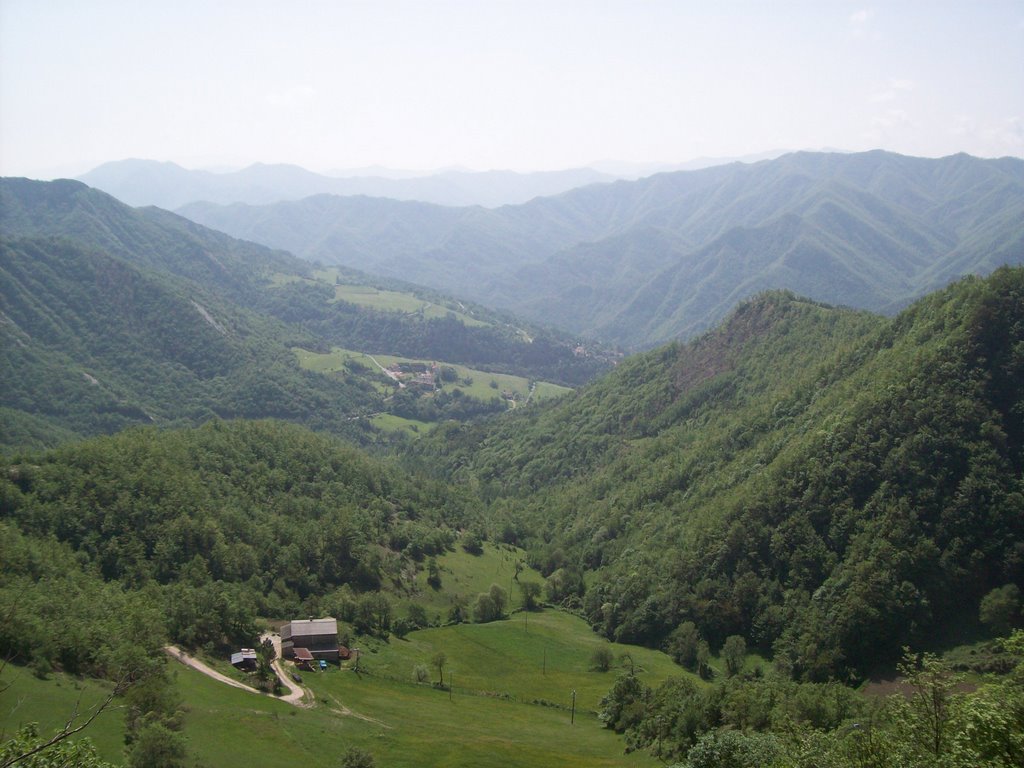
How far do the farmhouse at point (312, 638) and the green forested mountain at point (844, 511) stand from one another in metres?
48.3

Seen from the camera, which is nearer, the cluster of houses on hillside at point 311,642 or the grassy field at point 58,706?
the grassy field at point 58,706

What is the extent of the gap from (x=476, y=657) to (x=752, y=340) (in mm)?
120892

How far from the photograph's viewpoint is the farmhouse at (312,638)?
90.1 m

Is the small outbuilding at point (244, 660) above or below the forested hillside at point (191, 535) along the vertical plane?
below

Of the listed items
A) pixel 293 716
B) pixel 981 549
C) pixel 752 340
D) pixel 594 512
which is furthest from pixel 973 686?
pixel 752 340

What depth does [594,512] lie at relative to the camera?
162750 millimetres

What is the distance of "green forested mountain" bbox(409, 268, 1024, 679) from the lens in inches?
3688

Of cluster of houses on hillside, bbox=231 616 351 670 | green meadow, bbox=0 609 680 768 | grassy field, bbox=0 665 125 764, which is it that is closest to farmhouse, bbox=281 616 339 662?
cluster of houses on hillside, bbox=231 616 351 670

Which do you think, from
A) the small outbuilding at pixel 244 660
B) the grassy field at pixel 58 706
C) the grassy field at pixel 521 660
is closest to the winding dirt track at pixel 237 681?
the small outbuilding at pixel 244 660

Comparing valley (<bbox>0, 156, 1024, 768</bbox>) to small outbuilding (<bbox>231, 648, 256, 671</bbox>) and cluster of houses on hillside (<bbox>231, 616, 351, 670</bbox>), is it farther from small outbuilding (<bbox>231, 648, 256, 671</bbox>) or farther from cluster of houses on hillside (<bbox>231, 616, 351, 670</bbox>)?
cluster of houses on hillside (<bbox>231, 616, 351, 670</bbox>)

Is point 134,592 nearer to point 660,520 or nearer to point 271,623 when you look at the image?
point 271,623

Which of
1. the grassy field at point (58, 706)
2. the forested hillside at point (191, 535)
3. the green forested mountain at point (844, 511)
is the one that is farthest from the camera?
the green forested mountain at point (844, 511)

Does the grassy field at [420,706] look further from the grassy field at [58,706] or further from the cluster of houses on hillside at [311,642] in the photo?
the cluster of houses on hillside at [311,642]

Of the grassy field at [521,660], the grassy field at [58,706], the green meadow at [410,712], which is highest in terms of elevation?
the grassy field at [58,706]
